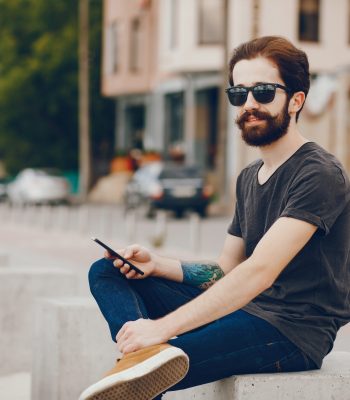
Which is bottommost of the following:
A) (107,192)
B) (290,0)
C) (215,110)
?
(107,192)

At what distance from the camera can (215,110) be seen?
42.6 m

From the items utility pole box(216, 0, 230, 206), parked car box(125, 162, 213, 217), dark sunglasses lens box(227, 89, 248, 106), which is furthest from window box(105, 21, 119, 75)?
dark sunglasses lens box(227, 89, 248, 106)

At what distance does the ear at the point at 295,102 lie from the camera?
414cm

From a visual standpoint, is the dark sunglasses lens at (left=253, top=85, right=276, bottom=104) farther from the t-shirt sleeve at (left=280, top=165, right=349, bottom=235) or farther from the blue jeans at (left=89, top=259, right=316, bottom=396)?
the blue jeans at (left=89, top=259, right=316, bottom=396)

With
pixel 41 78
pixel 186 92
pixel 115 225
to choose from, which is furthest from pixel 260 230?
pixel 41 78

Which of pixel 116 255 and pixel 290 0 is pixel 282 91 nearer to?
pixel 116 255

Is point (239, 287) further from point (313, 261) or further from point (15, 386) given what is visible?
point (15, 386)

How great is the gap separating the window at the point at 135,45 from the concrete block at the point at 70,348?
42.3 m

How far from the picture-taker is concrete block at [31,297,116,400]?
5711mm

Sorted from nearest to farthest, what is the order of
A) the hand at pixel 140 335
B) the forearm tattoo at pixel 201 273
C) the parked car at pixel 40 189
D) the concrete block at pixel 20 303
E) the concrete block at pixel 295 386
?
the hand at pixel 140 335 → the concrete block at pixel 295 386 → the forearm tattoo at pixel 201 273 → the concrete block at pixel 20 303 → the parked car at pixel 40 189

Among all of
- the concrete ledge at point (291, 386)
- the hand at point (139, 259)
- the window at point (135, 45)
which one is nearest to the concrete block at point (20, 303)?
the hand at point (139, 259)

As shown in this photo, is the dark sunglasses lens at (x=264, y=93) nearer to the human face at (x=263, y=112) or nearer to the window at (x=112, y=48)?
the human face at (x=263, y=112)

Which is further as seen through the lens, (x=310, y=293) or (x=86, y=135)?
(x=86, y=135)

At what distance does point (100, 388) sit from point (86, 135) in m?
43.2
